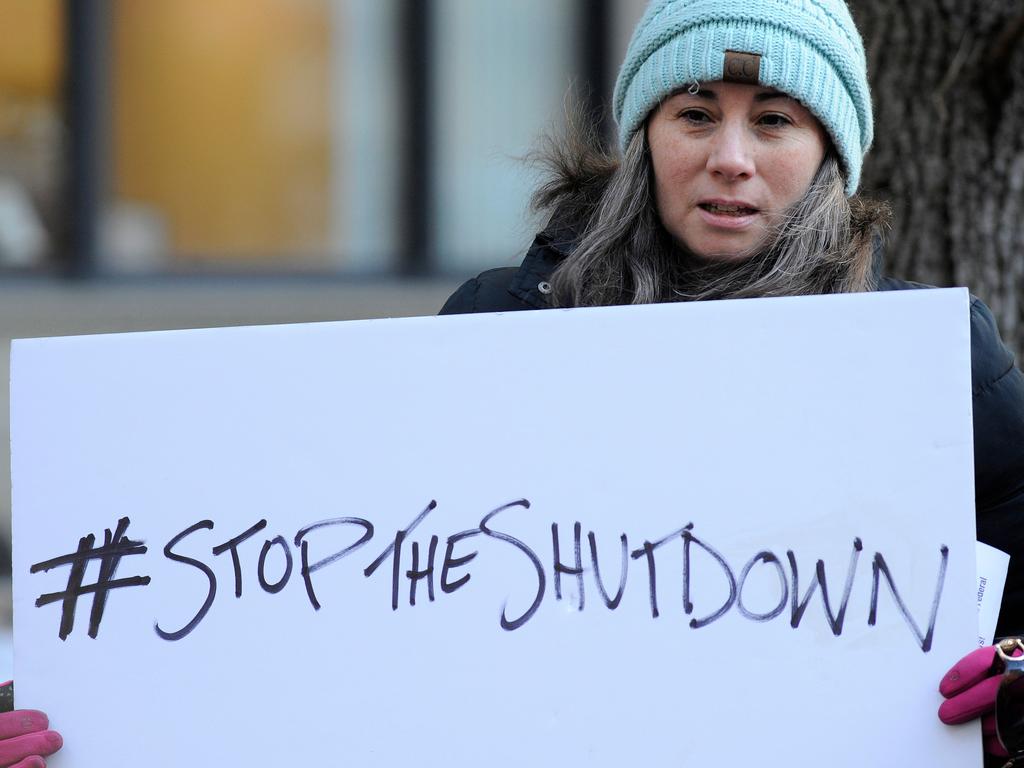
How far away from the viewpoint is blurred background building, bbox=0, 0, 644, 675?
5328mm

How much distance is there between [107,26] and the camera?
5.38 metres

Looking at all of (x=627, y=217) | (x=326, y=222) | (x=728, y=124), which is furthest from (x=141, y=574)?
(x=326, y=222)

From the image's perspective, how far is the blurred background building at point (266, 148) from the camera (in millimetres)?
5328

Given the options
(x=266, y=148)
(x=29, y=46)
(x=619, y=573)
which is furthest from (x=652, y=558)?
(x=29, y=46)

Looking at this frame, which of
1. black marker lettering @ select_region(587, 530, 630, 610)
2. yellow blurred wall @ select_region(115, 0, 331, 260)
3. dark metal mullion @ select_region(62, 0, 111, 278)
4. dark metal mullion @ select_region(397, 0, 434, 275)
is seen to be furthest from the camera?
dark metal mullion @ select_region(397, 0, 434, 275)

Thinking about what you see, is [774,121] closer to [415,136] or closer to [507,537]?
[507,537]

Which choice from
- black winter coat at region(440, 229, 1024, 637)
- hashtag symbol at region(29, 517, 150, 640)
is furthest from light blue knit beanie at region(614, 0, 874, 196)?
hashtag symbol at region(29, 517, 150, 640)

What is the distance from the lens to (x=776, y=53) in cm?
174

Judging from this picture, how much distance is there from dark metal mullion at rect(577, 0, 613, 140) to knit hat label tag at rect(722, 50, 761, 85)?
13.2 feet

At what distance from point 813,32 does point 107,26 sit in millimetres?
4215

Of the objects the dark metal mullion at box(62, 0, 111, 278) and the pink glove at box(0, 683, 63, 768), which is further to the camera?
the dark metal mullion at box(62, 0, 111, 278)

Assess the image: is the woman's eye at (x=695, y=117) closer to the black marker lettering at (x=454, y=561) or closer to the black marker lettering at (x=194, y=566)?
the black marker lettering at (x=454, y=561)

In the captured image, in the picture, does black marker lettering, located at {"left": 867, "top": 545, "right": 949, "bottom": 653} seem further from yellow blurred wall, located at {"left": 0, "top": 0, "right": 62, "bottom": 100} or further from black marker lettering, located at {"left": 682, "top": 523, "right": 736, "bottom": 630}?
yellow blurred wall, located at {"left": 0, "top": 0, "right": 62, "bottom": 100}

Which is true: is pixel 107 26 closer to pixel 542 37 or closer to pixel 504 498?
pixel 542 37
